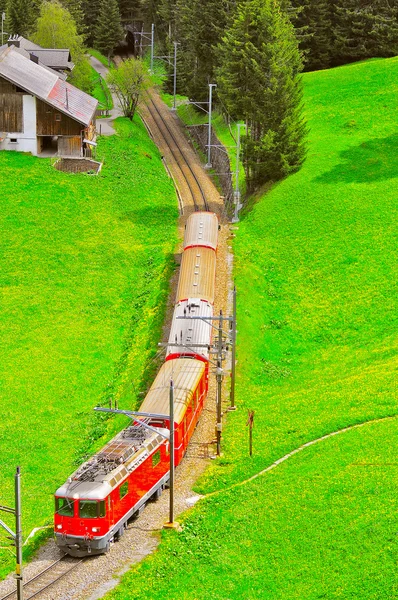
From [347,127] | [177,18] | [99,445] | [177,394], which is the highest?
[177,18]

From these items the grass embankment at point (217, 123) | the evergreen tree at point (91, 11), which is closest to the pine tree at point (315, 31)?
the grass embankment at point (217, 123)

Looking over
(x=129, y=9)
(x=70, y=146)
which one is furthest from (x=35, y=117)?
(x=129, y=9)

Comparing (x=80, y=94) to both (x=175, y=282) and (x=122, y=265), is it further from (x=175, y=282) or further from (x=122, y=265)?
(x=175, y=282)

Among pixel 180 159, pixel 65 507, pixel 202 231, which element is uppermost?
pixel 180 159

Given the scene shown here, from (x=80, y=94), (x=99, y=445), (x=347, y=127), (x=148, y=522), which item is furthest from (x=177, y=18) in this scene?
(x=148, y=522)

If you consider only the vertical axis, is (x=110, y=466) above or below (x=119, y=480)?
above

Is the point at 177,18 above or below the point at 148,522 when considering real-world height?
above

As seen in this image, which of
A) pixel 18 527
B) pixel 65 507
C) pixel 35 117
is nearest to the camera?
pixel 18 527

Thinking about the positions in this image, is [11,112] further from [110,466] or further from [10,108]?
[110,466]
